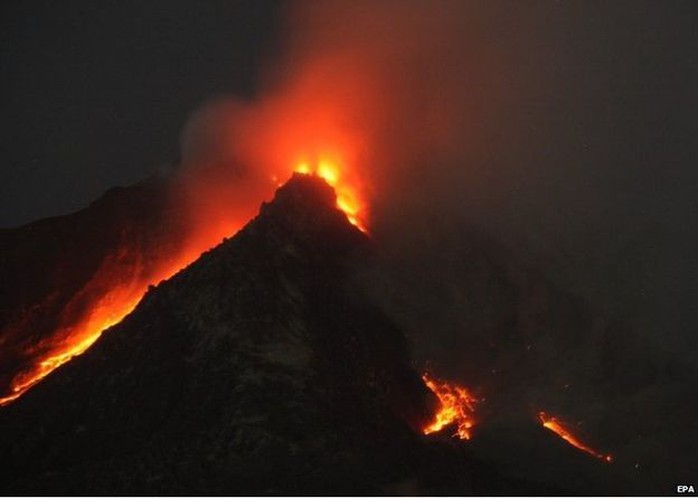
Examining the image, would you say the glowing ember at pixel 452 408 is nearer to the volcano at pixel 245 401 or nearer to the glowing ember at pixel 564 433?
the volcano at pixel 245 401

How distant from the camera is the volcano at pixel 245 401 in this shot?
144ft

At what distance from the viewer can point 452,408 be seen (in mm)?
62219

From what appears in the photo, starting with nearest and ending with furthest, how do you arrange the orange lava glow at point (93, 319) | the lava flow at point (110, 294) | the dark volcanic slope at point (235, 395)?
the dark volcanic slope at point (235, 395), the orange lava glow at point (93, 319), the lava flow at point (110, 294)

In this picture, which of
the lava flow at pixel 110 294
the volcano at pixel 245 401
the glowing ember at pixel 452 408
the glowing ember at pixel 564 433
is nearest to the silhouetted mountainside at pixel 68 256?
the lava flow at pixel 110 294

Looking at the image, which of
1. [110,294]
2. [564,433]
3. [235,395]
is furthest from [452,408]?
[110,294]

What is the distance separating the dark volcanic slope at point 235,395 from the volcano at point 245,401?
4.7 inches

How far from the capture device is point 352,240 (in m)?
80.7

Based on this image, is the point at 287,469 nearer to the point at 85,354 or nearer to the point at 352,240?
the point at 85,354

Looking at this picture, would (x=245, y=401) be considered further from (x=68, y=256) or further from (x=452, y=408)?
(x=68, y=256)

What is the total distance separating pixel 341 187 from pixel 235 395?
45968mm

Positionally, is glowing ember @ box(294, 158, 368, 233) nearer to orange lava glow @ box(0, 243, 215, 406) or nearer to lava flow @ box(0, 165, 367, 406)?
lava flow @ box(0, 165, 367, 406)

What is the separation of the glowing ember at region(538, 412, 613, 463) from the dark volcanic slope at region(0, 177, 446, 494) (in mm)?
10253

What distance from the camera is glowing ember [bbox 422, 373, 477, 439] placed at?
188 feet

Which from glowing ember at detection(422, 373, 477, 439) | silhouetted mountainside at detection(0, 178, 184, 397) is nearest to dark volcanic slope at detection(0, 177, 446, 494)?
glowing ember at detection(422, 373, 477, 439)
